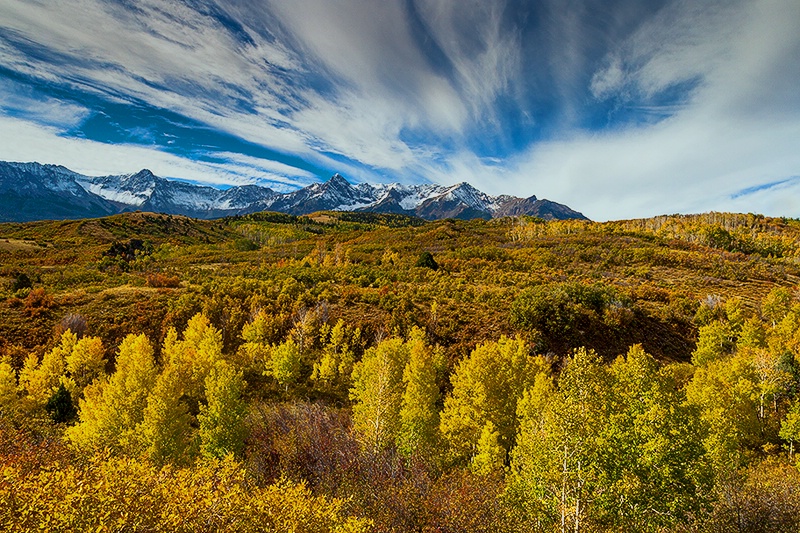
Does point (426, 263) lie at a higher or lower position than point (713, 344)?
higher

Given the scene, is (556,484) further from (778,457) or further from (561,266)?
(561,266)

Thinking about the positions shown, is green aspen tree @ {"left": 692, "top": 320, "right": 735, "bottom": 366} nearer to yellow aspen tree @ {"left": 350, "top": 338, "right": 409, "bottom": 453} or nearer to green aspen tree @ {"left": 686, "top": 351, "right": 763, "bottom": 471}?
green aspen tree @ {"left": 686, "top": 351, "right": 763, "bottom": 471}

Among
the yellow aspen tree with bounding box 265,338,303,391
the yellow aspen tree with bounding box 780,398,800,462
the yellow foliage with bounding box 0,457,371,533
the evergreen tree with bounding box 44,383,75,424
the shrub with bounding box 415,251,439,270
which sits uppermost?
the shrub with bounding box 415,251,439,270

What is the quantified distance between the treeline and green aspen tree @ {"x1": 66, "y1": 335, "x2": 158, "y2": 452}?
122mm

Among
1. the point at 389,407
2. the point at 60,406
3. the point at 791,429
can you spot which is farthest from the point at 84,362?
the point at 791,429

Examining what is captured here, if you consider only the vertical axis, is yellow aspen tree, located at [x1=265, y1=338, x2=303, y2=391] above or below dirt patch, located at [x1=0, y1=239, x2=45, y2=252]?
below

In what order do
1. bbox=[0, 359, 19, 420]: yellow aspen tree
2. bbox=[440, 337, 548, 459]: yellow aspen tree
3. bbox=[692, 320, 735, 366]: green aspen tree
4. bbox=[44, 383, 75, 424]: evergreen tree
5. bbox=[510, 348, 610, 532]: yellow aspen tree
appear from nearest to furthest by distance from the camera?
bbox=[510, 348, 610, 532]: yellow aspen tree < bbox=[440, 337, 548, 459]: yellow aspen tree < bbox=[0, 359, 19, 420]: yellow aspen tree < bbox=[44, 383, 75, 424]: evergreen tree < bbox=[692, 320, 735, 366]: green aspen tree

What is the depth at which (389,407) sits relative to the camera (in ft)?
81.7

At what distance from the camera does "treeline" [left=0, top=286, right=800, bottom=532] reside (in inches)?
389

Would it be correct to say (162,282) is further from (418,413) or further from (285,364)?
(418,413)

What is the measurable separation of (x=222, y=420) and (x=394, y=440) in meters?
11.5

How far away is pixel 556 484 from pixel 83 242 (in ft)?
578

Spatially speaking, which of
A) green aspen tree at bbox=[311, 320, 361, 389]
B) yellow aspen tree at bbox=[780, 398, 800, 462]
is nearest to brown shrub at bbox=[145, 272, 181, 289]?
green aspen tree at bbox=[311, 320, 361, 389]

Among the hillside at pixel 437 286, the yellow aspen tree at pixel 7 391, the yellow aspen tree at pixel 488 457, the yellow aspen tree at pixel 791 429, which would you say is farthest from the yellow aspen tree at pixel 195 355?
the yellow aspen tree at pixel 791 429
